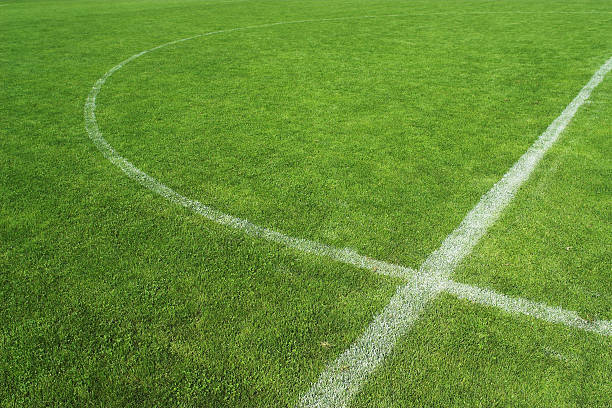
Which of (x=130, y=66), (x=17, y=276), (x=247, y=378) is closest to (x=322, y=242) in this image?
(x=247, y=378)

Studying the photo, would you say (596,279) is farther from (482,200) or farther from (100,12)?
(100,12)

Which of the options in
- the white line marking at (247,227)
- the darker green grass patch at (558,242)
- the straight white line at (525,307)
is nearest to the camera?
the straight white line at (525,307)

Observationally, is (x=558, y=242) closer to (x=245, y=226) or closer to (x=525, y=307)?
(x=525, y=307)

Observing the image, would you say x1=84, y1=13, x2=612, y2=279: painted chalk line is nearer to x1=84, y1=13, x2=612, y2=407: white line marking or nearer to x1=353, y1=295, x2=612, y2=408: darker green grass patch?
x1=84, y1=13, x2=612, y2=407: white line marking

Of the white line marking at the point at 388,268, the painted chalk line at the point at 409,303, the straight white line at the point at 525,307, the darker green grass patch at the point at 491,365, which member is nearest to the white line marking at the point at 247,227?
the white line marking at the point at 388,268

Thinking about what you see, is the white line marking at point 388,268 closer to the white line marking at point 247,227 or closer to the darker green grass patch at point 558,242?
the white line marking at point 247,227

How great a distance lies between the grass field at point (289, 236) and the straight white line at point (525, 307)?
0.09 ft

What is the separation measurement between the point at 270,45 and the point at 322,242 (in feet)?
23.6

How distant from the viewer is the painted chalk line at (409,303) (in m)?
2.07

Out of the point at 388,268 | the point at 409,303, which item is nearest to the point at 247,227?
the point at 388,268

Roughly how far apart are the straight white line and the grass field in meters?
0.03

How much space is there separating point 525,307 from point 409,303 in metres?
0.65

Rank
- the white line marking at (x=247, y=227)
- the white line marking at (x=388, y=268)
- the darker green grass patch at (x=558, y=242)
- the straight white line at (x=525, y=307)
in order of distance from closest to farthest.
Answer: the white line marking at (x=388, y=268) < the straight white line at (x=525, y=307) < the darker green grass patch at (x=558, y=242) < the white line marking at (x=247, y=227)

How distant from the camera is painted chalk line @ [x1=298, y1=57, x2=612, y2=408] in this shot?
207 cm
